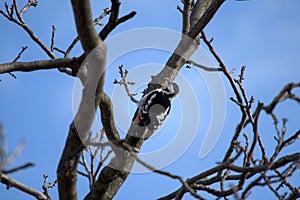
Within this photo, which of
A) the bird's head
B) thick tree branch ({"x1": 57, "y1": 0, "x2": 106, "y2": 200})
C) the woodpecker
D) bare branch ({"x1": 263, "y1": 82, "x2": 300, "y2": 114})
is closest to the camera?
bare branch ({"x1": 263, "y1": 82, "x2": 300, "y2": 114})

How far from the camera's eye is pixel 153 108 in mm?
5344

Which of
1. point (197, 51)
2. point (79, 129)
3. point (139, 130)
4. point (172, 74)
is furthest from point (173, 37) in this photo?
point (79, 129)

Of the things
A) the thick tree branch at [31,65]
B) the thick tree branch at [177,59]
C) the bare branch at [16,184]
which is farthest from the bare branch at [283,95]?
the thick tree branch at [177,59]

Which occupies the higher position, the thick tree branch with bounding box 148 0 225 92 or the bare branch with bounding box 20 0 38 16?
the bare branch with bounding box 20 0 38 16

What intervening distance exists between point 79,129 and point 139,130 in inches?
61.0

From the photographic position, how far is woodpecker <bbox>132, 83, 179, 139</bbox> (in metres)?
4.71

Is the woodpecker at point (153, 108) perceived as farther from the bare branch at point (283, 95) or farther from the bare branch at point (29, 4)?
the bare branch at point (283, 95)

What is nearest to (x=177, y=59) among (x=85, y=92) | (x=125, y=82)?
(x=125, y=82)

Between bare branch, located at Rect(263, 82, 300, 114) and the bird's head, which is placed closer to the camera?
bare branch, located at Rect(263, 82, 300, 114)

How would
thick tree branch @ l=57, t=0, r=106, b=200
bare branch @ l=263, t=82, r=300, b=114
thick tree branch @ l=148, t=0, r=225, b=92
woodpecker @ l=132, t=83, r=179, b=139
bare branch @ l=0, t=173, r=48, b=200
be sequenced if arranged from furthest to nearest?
woodpecker @ l=132, t=83, r=179, b=139 → thick tree branch @ l=148, t=0, r=225, b=92 → thick tree branch @ l=57, t=0, r=106, b=200 → bare branch @ l=0, t=173, r=48, b=200 → bare branch @ l=263, t=82, r=300, b=114

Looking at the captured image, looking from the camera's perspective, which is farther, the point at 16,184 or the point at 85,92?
the point at 85,92

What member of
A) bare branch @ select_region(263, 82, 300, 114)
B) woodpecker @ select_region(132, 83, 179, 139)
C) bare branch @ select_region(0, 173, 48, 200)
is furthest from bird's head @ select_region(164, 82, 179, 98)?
bare branch @ select_region(263, 82, 300, 114)

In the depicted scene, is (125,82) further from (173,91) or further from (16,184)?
(16,184)

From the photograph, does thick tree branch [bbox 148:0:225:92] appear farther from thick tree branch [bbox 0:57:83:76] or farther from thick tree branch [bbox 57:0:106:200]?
thick tree branch [bbox 57:0:106:200]
